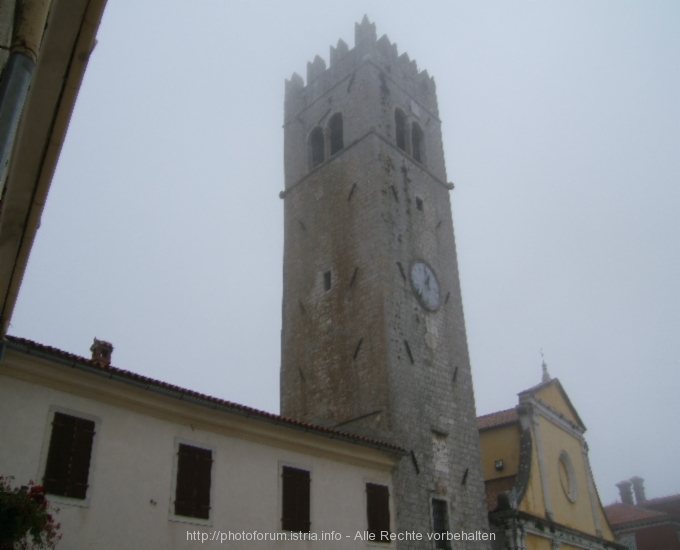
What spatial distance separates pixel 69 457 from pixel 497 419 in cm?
2096

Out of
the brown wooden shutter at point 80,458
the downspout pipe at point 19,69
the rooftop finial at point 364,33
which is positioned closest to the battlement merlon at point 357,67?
the rooftop finial at point 364,33

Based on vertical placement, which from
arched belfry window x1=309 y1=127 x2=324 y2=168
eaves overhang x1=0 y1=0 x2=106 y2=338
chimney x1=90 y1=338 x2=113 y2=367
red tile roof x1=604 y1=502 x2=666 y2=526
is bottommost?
eaves overhang x1=0 y1=0 x2=106 y2=338

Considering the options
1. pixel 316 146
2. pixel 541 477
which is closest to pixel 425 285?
pixel 316 146

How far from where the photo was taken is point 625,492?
56312 millimetres

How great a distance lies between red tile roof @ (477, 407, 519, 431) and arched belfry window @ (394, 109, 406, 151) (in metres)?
12.1

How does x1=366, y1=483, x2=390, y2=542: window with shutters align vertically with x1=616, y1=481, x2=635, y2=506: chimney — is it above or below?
below

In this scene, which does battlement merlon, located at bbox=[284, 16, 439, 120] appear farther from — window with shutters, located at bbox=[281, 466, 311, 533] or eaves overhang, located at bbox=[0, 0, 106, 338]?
eaves overhang, located at bbox=[0, 0, 106, 338]

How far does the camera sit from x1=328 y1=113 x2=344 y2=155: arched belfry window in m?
25.7

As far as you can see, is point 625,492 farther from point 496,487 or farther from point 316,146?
point 316,146

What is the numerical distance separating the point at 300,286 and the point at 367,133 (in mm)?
6149

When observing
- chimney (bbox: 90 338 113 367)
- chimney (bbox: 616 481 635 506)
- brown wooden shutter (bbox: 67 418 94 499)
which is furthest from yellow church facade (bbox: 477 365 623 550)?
chimney (bbox: 616 481 635 506)

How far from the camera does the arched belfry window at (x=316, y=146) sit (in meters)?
26.5

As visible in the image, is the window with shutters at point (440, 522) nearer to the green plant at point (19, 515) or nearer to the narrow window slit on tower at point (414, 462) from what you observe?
the narrow window slit on tower at point (414, 462)

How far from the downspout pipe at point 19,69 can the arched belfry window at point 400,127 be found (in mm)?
22591
